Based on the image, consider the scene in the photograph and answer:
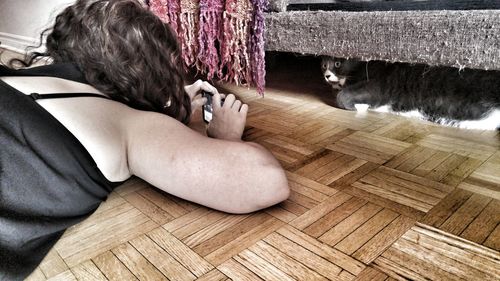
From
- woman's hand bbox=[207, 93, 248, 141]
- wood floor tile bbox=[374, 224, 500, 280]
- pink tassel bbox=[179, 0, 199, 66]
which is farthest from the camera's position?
pink tassel bbox=[179, 0, 199, 66]

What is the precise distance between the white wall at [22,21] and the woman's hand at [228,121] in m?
1.66

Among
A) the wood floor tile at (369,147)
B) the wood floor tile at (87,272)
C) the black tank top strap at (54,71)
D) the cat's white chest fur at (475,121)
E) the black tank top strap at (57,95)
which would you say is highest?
the black tank top strap at (54,71)

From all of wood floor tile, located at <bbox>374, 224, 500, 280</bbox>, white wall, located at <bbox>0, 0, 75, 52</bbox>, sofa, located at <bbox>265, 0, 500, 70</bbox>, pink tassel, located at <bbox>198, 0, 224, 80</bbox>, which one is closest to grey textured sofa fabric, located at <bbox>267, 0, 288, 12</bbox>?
sofa, located at <bbox>265, 0, 500, 70</bbox>

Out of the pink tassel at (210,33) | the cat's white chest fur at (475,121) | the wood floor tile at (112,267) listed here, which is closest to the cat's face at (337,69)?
the cat's white chest fur at (475,121)

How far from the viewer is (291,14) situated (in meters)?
1.02

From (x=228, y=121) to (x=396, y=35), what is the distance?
464 mm

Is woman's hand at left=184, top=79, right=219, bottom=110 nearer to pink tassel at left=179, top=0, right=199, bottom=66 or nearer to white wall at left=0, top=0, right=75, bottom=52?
pink tassel at left=179, top=0, right=199, bottom=66

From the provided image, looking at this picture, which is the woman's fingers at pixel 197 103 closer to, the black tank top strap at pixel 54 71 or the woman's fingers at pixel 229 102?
the woman's fingers at pixel 229 102

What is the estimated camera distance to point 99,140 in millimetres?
523

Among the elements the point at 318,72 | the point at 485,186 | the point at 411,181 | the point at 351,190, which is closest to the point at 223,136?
the point at 351,190

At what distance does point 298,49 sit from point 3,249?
0.87 meters

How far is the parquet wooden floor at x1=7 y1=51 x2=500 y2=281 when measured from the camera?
0.45m

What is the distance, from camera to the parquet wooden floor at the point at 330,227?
0.45 metres

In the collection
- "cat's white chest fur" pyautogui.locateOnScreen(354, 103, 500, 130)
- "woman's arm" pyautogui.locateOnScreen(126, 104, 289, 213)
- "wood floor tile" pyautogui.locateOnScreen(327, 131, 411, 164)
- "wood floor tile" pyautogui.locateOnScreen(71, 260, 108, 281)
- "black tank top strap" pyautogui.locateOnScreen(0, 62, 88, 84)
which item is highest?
"black tank top strap" pyautogui.locateOnScreen(0, 62, 88, 84)
